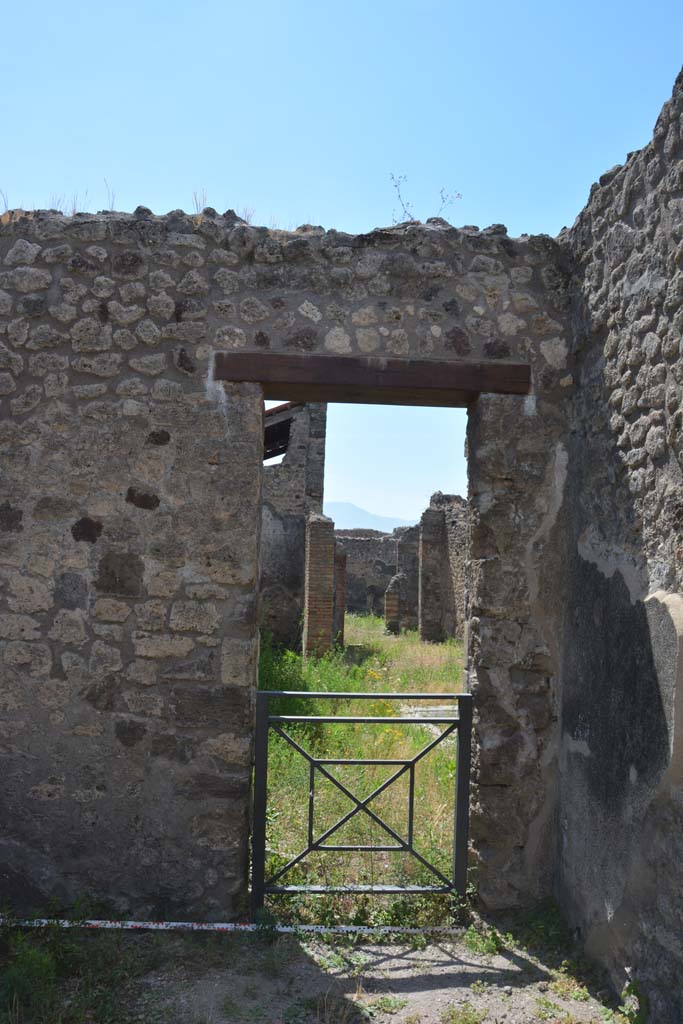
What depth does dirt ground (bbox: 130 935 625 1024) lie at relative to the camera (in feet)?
11.0

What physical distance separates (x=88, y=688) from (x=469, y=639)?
2.00 meters

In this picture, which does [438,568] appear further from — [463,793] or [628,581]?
[628,581]

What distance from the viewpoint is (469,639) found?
444cm

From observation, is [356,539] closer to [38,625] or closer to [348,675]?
[348,675]

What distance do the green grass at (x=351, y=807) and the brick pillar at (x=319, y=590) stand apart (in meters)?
2.53

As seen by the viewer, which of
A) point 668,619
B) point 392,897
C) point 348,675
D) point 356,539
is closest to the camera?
A: point 668,619

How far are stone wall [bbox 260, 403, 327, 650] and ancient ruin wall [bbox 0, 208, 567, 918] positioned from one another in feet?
32.1

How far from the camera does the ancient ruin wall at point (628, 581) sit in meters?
3.05

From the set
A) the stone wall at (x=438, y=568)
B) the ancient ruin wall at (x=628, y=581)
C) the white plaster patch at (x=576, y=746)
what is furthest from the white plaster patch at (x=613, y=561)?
the stone wall at (x=438, y=568)

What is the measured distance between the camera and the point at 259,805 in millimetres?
4207

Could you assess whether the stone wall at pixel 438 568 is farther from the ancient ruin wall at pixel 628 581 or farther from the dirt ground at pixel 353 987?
the dirt ground at pixel 353 987

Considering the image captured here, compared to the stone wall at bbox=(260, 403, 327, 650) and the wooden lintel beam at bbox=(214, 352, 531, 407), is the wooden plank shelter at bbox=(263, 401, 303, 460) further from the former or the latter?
the wooden lintel beam at bbox=(214, 352, 531, 407)

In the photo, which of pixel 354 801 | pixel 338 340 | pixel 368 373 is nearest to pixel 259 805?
pixel 354 801

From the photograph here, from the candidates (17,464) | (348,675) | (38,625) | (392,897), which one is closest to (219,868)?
(392,897)
